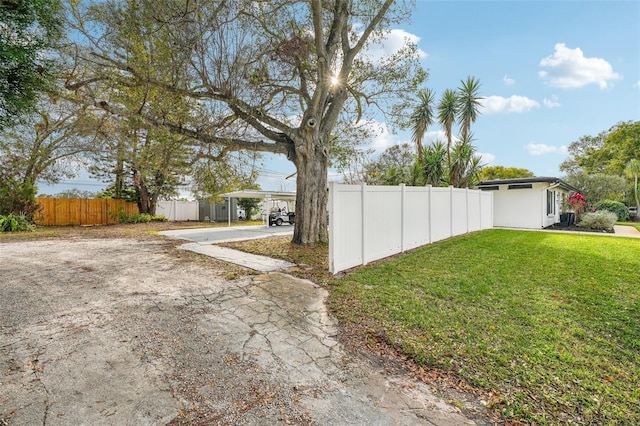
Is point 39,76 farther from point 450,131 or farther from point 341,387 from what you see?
point 450,131

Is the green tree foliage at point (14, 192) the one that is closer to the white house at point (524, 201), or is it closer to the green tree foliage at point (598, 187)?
the white house at point (524, 201)

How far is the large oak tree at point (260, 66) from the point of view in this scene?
6469 mm

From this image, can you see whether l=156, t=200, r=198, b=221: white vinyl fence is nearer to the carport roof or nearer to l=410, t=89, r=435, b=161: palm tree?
the carport roof

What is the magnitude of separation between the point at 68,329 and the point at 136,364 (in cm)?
129

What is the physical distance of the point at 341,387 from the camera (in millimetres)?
2316

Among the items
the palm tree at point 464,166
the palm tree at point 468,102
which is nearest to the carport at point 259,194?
the palm tree at point 464,166

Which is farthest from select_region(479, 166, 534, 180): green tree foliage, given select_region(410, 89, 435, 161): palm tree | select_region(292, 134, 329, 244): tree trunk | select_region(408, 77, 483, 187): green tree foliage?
select_region(292, 134, 329, 244): tree trunk

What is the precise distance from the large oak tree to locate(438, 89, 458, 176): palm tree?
862 centimetres

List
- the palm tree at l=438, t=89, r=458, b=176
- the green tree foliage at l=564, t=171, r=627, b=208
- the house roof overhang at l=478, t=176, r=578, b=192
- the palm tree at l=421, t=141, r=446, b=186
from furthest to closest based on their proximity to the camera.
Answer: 1. the green tree foliage at l=564, t=171, r=627, b=208
2. the palm tree at l=438, t=89, r=458, b=176
3. the palm tree at l=421, t=141, r=446, b=186
4. the house roof overhang at l=478, t=176, r=578, b=192

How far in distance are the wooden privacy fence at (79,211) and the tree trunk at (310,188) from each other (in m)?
15.3

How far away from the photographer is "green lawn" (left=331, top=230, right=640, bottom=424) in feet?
7.42

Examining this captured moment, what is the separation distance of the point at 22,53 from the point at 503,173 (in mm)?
39164

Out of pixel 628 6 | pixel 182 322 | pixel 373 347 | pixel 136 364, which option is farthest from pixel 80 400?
pixel 628 6

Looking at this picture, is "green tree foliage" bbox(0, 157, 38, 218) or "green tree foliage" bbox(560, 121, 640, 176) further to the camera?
"green tree foliage" bbox(560, 121, 640, 176)
